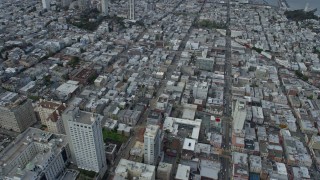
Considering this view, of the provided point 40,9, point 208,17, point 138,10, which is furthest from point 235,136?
point 40,9

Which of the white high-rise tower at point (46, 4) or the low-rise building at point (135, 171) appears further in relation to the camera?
the white high-rise tower at point (46, 4)

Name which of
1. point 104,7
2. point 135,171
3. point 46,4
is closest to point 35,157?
point 135,171

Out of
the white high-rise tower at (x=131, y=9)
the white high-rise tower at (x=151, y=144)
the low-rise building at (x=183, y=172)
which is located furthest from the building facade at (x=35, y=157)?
the white high-rise tower at (x=131, y=9)

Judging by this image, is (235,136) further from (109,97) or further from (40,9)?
(40,9)

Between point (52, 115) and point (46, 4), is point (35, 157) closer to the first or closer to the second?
point (52, 115)

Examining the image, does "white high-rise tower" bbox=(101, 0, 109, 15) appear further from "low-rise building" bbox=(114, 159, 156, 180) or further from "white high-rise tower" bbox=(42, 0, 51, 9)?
"low-rise building" bbox=(114, 159, 156, 180)

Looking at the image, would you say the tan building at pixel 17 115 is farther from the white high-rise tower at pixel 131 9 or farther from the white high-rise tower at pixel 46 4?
the white high-rise tower at pixel 46 4
